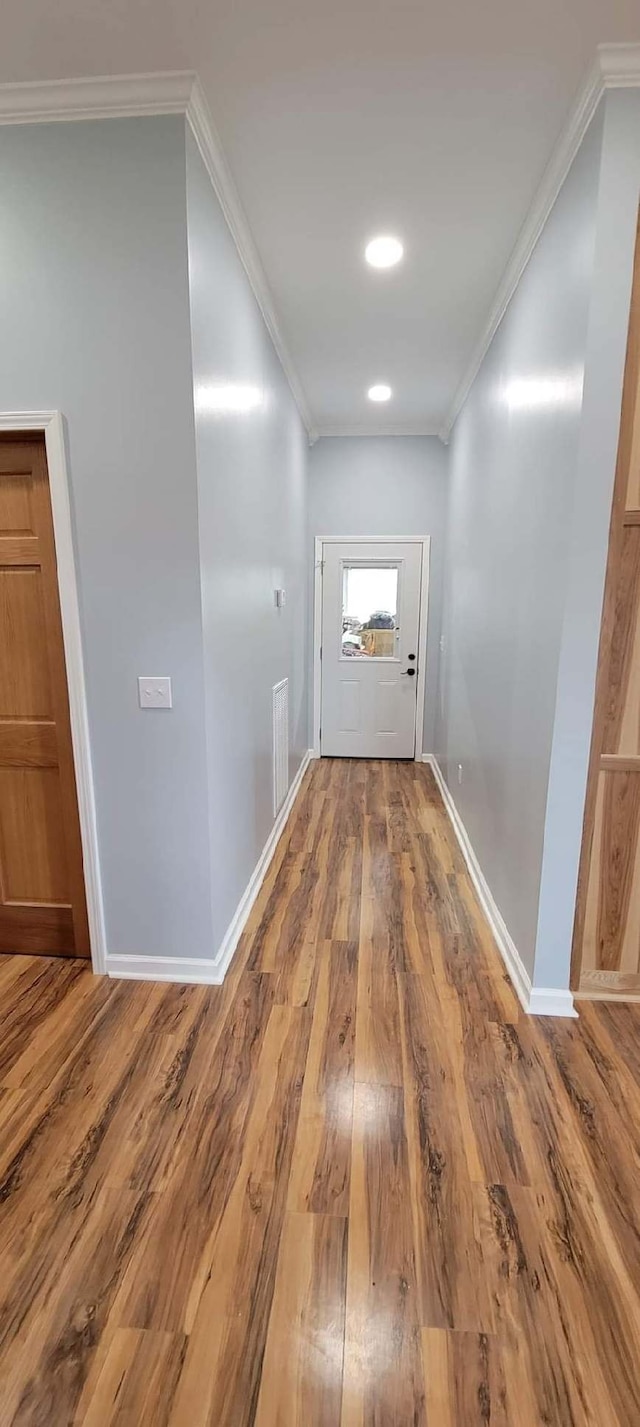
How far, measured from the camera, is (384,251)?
7.92 feet

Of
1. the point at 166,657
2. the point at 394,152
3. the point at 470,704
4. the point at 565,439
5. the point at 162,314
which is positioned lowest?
the point at 470,704

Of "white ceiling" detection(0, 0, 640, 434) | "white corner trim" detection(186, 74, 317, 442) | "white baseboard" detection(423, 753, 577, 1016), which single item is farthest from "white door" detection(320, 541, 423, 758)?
"white ceiling" detection(0, 0, 640, 434)

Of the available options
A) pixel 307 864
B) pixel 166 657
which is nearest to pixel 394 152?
pixel 166 657

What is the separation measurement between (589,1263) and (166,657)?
1.88 meters

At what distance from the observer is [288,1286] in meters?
1.20

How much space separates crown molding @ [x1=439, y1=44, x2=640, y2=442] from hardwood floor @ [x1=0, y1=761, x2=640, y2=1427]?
275 cm

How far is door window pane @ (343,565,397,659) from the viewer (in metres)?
5.03

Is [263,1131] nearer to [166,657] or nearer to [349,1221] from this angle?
[349,1221]

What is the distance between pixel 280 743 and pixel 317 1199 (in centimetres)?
244

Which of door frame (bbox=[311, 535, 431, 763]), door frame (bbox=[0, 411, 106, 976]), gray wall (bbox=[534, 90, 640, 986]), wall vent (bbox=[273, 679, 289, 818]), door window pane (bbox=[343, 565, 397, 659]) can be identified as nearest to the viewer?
gray wall (bbox=[534, 90, 640, 986])

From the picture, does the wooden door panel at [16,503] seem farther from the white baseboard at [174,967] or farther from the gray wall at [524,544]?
the gray wall at [524,544]

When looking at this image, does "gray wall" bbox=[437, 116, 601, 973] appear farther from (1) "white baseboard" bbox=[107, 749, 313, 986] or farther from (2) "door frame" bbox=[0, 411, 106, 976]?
(2) "door frame" bbox=[0, 411, 106, 976]

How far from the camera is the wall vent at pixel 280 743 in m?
3.45

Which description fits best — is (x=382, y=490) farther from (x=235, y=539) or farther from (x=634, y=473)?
(x=634, y=473)
